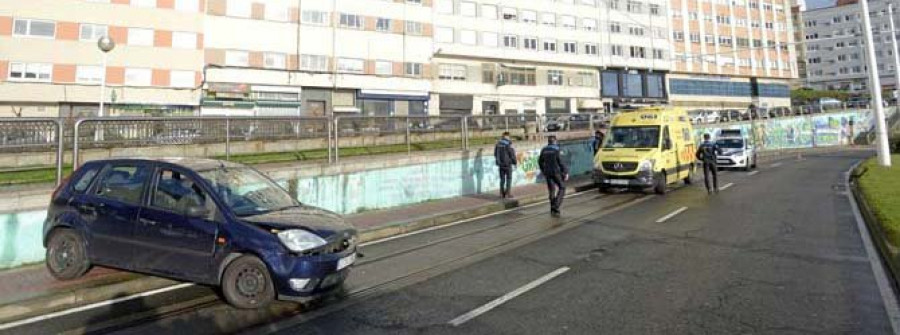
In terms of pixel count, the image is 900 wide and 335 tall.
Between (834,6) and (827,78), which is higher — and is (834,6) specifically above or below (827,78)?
above

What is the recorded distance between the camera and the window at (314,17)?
40.2 metres

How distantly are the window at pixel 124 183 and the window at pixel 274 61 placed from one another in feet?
113

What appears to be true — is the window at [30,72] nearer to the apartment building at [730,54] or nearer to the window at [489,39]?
the window at [489,39]

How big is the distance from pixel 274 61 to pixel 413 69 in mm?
12072

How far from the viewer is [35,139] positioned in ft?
25.8

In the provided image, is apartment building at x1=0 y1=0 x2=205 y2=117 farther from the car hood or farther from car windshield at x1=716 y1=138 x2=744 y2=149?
car windshield at x1=716 y1=138 x2=744 y2=149

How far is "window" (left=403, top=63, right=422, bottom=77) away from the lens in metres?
44.3

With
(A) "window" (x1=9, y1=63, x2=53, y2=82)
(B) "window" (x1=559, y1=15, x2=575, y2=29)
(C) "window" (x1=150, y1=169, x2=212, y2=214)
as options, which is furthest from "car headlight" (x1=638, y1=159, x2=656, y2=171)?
(B) "window" (x1=559, y1=15, x2=575, y2=29)

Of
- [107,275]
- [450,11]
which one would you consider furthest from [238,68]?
[107,275]

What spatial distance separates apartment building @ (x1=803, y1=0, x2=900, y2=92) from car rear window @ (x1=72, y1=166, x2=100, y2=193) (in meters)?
120

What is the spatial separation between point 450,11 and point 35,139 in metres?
42.4

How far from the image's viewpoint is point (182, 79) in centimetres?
3638

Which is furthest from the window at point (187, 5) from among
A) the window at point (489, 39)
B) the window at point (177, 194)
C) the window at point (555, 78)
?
the window at point (177, 194)

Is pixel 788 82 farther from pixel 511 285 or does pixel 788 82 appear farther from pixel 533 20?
pixel 511 285
